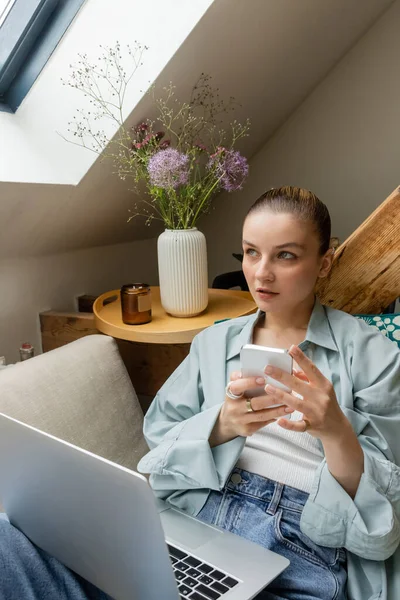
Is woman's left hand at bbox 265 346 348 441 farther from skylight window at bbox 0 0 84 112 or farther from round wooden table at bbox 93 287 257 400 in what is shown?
skylight window at bbox 0 0 84 112

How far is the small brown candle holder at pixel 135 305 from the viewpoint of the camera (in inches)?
61.8

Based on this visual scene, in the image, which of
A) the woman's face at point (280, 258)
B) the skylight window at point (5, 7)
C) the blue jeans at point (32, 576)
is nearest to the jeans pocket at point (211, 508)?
the blue jeans at point (32, 576)

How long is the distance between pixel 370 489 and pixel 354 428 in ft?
0.37

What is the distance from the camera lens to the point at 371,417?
39.7 inches

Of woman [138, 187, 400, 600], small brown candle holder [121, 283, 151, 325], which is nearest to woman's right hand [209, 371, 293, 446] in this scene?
woman [138, 187, 400, 600]

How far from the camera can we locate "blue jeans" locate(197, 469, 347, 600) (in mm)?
920

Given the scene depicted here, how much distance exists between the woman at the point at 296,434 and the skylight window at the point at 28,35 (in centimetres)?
83

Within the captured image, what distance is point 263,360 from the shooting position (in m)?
0.83

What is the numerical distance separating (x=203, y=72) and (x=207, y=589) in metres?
1.45

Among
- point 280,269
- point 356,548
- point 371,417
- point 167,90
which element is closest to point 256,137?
point 167,90

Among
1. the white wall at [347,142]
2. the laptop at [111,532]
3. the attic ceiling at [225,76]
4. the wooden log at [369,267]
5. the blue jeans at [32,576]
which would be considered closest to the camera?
the laptop at [111,532]

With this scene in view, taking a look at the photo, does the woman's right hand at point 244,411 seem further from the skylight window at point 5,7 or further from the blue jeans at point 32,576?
the skylight window at point 5,7

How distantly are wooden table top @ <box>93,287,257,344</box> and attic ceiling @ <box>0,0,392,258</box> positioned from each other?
0.28 metres

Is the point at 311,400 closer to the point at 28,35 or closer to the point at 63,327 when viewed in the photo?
the point at 63,327
